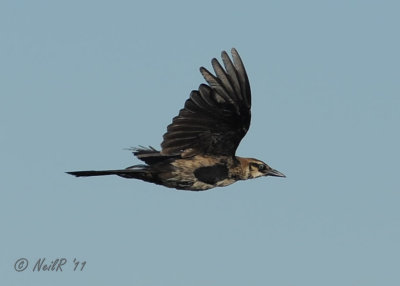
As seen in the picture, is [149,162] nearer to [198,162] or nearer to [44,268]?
[198,162]

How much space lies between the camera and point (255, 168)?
1658cm

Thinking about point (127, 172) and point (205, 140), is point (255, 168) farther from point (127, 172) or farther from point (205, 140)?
point (127, 172)

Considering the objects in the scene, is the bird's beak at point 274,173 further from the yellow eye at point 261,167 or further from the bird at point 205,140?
the bird at point 205,140

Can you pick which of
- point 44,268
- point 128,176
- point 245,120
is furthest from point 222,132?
point 44,268

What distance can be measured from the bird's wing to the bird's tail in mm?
413

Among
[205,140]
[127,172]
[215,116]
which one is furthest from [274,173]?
[127,172]

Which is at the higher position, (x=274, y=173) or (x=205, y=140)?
(x=205, y=140)

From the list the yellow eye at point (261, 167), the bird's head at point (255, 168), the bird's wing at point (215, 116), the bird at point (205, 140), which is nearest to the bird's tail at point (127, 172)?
the bird at point (205, 140)

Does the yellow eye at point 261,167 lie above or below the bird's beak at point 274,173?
above

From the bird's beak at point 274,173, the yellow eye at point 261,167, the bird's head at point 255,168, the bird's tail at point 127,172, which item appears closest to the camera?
the bird's tail at point 127,172

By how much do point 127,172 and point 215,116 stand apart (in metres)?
1.47

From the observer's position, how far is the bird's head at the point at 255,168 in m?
16.4

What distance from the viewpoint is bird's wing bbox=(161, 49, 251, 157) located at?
1498 cm

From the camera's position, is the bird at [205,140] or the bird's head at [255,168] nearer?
the bird at [205,140]
